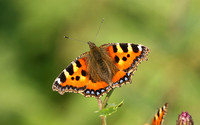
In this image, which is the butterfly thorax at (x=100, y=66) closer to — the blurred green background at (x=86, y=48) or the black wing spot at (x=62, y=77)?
the black wing spot at (x=62, y=77)

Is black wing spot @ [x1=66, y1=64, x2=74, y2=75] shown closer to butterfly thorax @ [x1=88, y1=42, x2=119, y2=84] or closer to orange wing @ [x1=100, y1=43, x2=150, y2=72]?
butterfly thorax @ [x1=88, y1=42, x2=119, y2=84]

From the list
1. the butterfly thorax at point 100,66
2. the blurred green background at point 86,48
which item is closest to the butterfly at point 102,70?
the butterfly thorax at point 100,66

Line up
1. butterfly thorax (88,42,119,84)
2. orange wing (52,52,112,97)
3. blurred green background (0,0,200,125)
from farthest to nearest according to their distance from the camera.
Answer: blurred green background (0,0,200,125)
butterfly thorax (88,42,119,84)
orange wing (52,52,112,97)

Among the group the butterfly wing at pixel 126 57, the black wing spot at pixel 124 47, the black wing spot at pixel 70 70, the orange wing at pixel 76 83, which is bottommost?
the orange wing at pixel 76 83

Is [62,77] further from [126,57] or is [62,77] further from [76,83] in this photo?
[126,57]

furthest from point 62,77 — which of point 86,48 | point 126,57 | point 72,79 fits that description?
point 86,48

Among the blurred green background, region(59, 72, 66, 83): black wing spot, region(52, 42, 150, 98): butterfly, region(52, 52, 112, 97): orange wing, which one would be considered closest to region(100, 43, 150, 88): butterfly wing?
region(52, 42, 150, 98): butterfly
